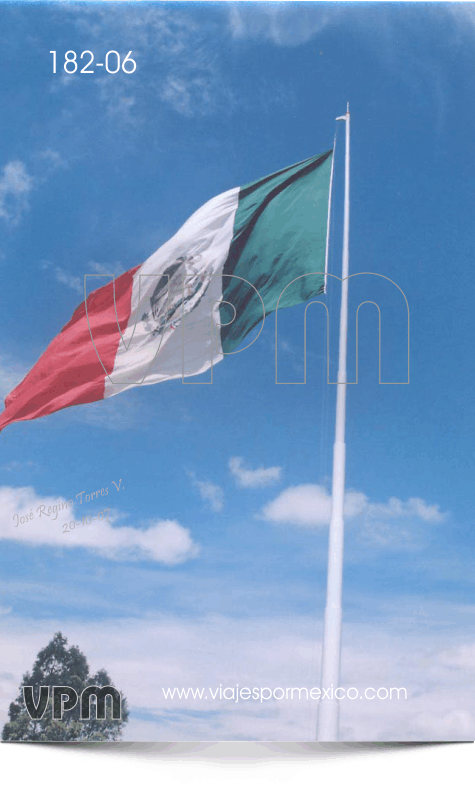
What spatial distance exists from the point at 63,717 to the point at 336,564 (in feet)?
8.00

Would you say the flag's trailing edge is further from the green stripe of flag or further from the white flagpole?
the white flagpole

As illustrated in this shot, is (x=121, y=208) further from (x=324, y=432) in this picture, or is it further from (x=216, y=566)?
(x=216, y=566)

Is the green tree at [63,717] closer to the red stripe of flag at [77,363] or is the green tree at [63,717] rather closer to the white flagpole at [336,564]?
the white flagpole at [336,564]

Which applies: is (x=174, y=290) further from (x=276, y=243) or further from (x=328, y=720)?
(x=328, y=720)

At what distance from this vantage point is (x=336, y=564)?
20.5 ft

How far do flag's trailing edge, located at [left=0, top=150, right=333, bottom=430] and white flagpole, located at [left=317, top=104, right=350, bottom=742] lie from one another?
0.33 metres

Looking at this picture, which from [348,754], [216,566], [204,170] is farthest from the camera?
[204,170]

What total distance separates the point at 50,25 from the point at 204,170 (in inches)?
70.7

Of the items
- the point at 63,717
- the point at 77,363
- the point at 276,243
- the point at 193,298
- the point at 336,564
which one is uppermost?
the point at 276,243

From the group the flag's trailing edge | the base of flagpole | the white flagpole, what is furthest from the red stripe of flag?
the base of flagpole

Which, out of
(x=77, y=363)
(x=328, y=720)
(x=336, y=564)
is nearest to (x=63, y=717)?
(x=328, y=720)

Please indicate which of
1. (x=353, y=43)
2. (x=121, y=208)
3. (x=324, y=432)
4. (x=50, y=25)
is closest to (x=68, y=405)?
(x=121, y=208)

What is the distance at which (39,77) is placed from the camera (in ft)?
22.6

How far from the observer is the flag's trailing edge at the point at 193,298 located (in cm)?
680
